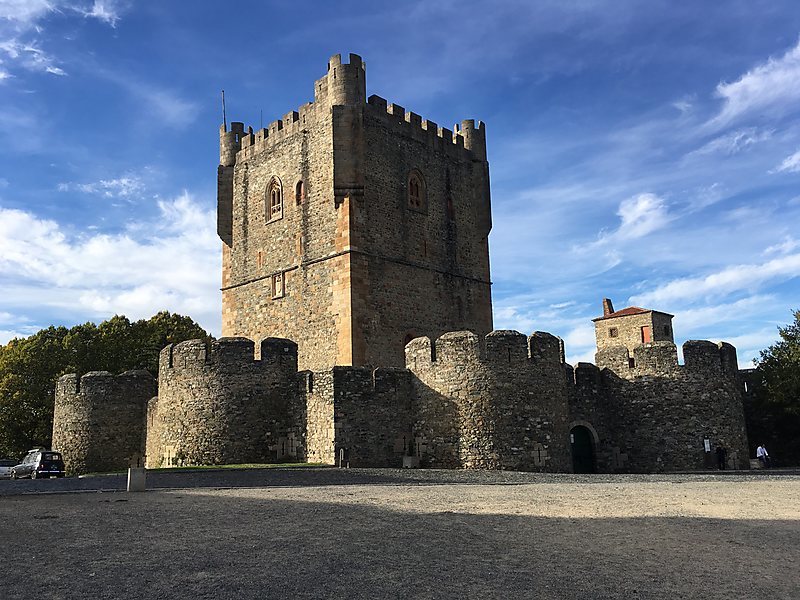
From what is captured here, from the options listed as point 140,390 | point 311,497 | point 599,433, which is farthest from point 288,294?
point 311,497

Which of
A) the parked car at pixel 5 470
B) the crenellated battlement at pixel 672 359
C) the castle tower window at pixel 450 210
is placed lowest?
the parked car at pixel 5 470

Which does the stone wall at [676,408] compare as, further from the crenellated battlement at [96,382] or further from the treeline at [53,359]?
the treeline at [53,359]

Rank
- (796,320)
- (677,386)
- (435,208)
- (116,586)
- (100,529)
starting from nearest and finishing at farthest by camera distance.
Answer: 1. (116,586)
2. (100,529)
3. (677,386)
4. (796,320)
5. (435,208)

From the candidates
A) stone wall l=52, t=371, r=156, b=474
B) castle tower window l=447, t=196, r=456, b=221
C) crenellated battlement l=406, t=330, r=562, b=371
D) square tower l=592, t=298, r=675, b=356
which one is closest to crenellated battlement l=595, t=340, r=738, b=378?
crenellated battlement l=406, t=330, r=562, b=371

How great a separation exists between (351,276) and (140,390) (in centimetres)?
839

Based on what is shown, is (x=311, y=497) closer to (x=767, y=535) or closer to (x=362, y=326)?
(x=767, y=535)

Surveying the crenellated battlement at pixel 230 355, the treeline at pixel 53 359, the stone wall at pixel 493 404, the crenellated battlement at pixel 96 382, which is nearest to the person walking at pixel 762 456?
the stone wall at pixel 493 404

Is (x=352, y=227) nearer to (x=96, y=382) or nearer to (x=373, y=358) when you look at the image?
(x=373, y=358)

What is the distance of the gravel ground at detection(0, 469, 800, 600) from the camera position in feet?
19.4

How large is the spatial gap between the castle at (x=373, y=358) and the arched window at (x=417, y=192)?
14 centimetres

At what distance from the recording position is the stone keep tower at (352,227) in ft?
91.4

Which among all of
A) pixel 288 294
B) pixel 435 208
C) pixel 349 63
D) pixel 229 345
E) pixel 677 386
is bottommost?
pixel 677 386

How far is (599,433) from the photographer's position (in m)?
23.8

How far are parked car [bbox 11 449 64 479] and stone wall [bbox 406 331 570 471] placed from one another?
36.0 ft
